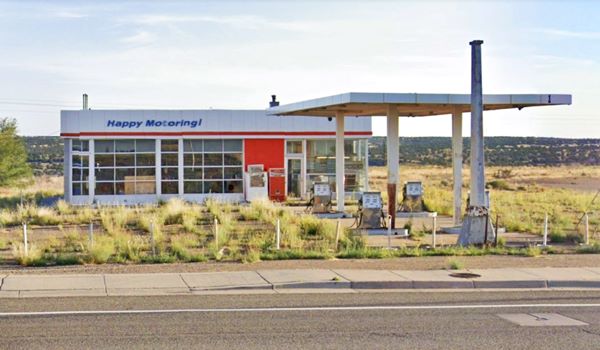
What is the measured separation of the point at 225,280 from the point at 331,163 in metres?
28.8

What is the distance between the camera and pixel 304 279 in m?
16.4

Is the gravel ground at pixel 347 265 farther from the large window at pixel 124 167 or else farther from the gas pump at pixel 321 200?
the large window at pixel 124 167

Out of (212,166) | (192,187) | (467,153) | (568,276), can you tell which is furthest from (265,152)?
(467,153)

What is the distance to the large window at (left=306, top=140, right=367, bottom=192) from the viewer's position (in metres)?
44.9

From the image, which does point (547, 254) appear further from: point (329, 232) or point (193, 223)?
point (193, 223)

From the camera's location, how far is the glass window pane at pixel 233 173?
43906mm

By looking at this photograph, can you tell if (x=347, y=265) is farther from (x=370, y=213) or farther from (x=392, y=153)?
(x=392, y=153)

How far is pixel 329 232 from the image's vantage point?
82.0ft

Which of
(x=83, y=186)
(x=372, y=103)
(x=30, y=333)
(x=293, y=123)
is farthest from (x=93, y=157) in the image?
(x=30, y=333)

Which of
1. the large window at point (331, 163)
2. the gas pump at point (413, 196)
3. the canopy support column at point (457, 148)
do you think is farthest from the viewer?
the large window at point (331, 163)

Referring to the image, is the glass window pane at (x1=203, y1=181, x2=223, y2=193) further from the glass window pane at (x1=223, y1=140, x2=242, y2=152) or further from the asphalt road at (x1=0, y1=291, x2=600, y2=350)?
the asphalt road at (x1=0, y1=291, x2=600, y2=350)

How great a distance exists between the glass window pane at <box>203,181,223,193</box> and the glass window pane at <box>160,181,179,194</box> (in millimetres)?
1411

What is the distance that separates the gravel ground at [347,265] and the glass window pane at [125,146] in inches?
970

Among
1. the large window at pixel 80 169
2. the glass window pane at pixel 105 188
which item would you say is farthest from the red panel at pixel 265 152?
the large window at pixel 80 169
